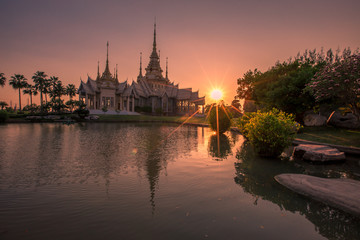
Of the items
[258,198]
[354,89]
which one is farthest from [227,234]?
[354,89]

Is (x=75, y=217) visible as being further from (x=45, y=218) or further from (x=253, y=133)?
(x=253, y=133)

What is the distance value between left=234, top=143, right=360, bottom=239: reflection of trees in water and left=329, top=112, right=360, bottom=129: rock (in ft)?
42.0

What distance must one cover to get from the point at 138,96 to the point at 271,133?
51.9 m

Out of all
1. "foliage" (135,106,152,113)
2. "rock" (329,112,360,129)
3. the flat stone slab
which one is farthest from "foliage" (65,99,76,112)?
the flat stone slab

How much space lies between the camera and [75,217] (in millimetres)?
4148

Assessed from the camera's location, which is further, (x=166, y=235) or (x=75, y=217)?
(x=75, y=217)

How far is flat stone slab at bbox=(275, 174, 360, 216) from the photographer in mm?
4676

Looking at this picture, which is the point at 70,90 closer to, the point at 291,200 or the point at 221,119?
the point at 221,119

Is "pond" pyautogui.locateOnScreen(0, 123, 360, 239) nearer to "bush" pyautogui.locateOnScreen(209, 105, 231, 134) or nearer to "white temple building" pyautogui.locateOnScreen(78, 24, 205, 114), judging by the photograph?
"bush" pyautogui.locateOnScreen(209, 105, 231, 134)

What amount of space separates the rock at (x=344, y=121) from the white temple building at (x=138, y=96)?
148 ft

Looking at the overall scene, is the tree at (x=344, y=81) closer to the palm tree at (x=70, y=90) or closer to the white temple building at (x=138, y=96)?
the white temple building at (x=138, y=96)

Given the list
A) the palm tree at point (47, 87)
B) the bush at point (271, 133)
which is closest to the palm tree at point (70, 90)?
the palm tree at point (47, 87)

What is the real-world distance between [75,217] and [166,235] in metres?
2.22

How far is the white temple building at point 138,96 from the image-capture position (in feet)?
183
